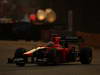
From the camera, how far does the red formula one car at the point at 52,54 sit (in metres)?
15.9

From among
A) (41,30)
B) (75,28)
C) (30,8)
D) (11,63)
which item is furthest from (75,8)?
(30,8)

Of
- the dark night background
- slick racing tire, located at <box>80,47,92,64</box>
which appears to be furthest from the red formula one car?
the dark night background

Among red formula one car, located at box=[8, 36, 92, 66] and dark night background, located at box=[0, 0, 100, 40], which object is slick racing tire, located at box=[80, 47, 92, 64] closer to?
red formula one car, located at box=[8, 36, 92, 66]

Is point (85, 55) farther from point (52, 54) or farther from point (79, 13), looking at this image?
point (79, 13)

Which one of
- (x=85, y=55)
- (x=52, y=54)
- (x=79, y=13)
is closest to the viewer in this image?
(x=52, y=54)

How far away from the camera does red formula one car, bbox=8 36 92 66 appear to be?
1588 centimetres

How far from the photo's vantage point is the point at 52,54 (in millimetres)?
15805

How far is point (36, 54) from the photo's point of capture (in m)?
15.9

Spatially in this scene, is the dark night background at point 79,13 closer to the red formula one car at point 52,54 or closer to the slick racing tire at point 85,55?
the slick racing tire at point 85,55

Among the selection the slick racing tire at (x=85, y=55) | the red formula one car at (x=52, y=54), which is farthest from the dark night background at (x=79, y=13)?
the red formula one car at (x=52, y=54)

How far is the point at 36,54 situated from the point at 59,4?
44.2m

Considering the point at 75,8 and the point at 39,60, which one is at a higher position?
the point at 75,8

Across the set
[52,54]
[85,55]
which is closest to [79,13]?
[85,55]

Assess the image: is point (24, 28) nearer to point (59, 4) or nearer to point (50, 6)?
point (59, 4)
